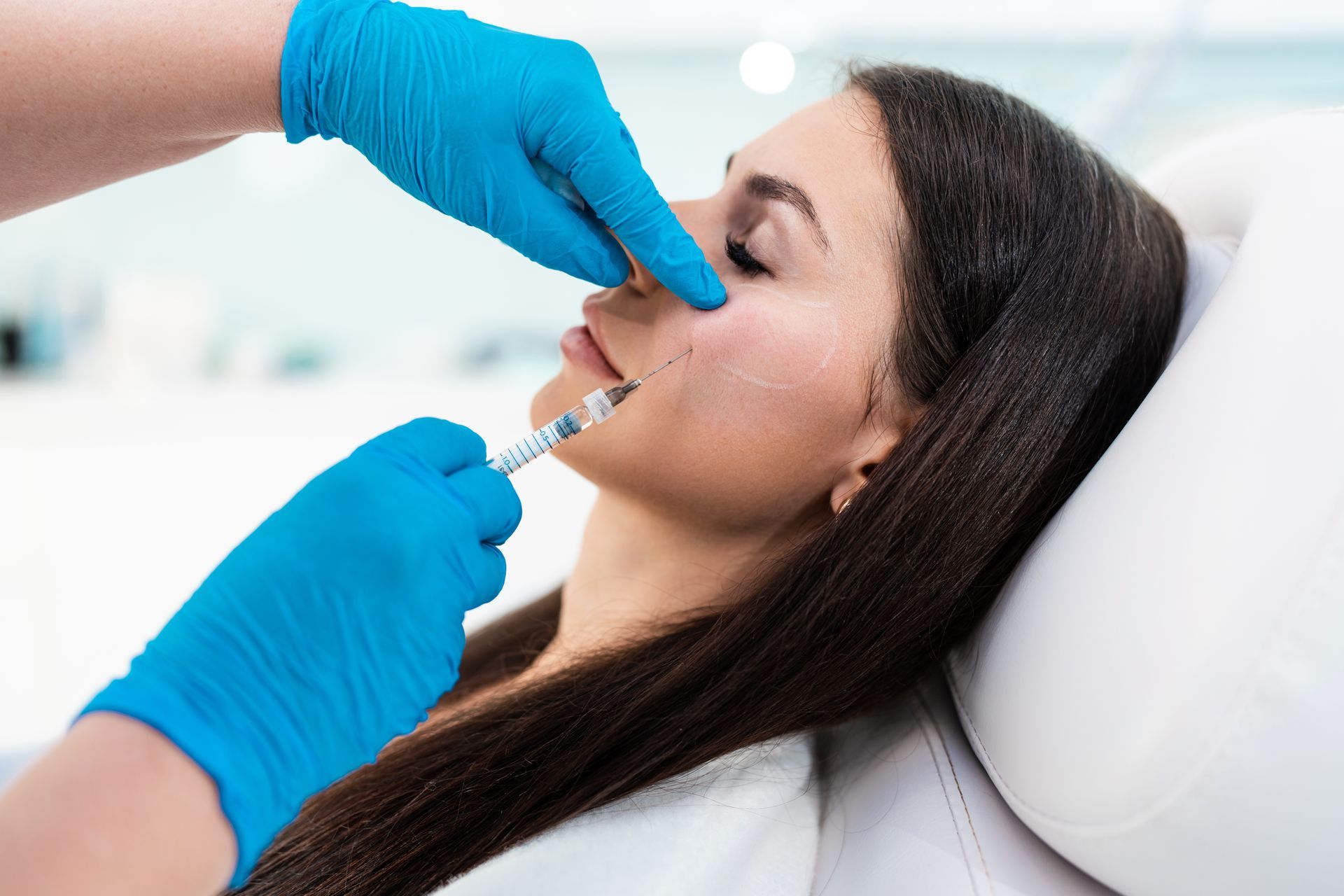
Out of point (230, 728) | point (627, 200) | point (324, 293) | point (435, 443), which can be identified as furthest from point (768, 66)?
point (230, 728)

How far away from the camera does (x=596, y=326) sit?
115 centimetres

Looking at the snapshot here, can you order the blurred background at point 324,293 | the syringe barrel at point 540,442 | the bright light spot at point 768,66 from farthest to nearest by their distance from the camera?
the bright light spot at point 768,66
the blurred background at point 324,293
the syringe barrel at point 540,442

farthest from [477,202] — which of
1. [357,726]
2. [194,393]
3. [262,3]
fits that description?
[194,393]

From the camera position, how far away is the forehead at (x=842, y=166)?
1030mm

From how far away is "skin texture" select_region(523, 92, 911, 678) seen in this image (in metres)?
1.02

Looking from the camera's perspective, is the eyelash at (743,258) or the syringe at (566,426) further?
the eyelash at (743,258)

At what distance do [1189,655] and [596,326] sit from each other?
0.78m

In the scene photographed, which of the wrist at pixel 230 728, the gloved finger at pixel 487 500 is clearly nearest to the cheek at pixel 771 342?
the gloved finger at pixel 487 500

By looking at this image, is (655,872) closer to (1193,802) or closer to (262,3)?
(1193,802)

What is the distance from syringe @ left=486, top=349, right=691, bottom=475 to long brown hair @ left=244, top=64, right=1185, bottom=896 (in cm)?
28

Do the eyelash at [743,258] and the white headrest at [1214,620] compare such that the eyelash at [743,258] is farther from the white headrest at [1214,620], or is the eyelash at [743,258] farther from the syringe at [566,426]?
the white headrest at [1214,620]

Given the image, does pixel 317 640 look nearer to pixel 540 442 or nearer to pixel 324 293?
pixel 540 442

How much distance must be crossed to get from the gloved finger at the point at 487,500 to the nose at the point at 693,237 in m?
0.38

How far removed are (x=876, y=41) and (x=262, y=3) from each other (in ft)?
9.31
